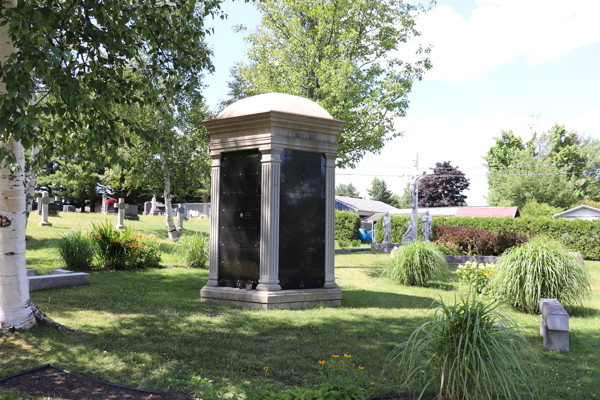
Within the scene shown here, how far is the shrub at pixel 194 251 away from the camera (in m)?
14.9

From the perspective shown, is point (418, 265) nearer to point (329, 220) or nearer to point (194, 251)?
point (329, 220)

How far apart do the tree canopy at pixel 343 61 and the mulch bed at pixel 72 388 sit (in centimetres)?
1356

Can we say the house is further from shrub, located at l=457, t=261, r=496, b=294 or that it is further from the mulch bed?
the mulch bed

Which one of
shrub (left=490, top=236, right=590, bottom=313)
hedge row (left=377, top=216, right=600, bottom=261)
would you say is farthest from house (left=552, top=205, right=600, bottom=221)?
shrub (left=490, top=236, right=590, bottom=313)

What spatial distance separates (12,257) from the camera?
5961mm

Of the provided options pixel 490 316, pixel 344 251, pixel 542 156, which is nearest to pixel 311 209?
pixel 490 316

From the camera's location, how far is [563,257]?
9062mm

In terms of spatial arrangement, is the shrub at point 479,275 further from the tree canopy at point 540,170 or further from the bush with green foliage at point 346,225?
the tree canopy at point 540,170

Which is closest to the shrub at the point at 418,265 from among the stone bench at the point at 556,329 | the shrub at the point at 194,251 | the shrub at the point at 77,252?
the shrub at the point at 194,251

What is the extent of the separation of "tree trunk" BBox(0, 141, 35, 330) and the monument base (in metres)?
3.52

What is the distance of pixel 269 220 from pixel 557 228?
829 inches

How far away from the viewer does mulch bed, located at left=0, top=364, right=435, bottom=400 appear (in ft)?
13.7

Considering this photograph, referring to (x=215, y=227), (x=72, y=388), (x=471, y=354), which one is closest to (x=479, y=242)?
(x=215, y=227)

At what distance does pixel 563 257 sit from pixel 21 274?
9.26 meters
